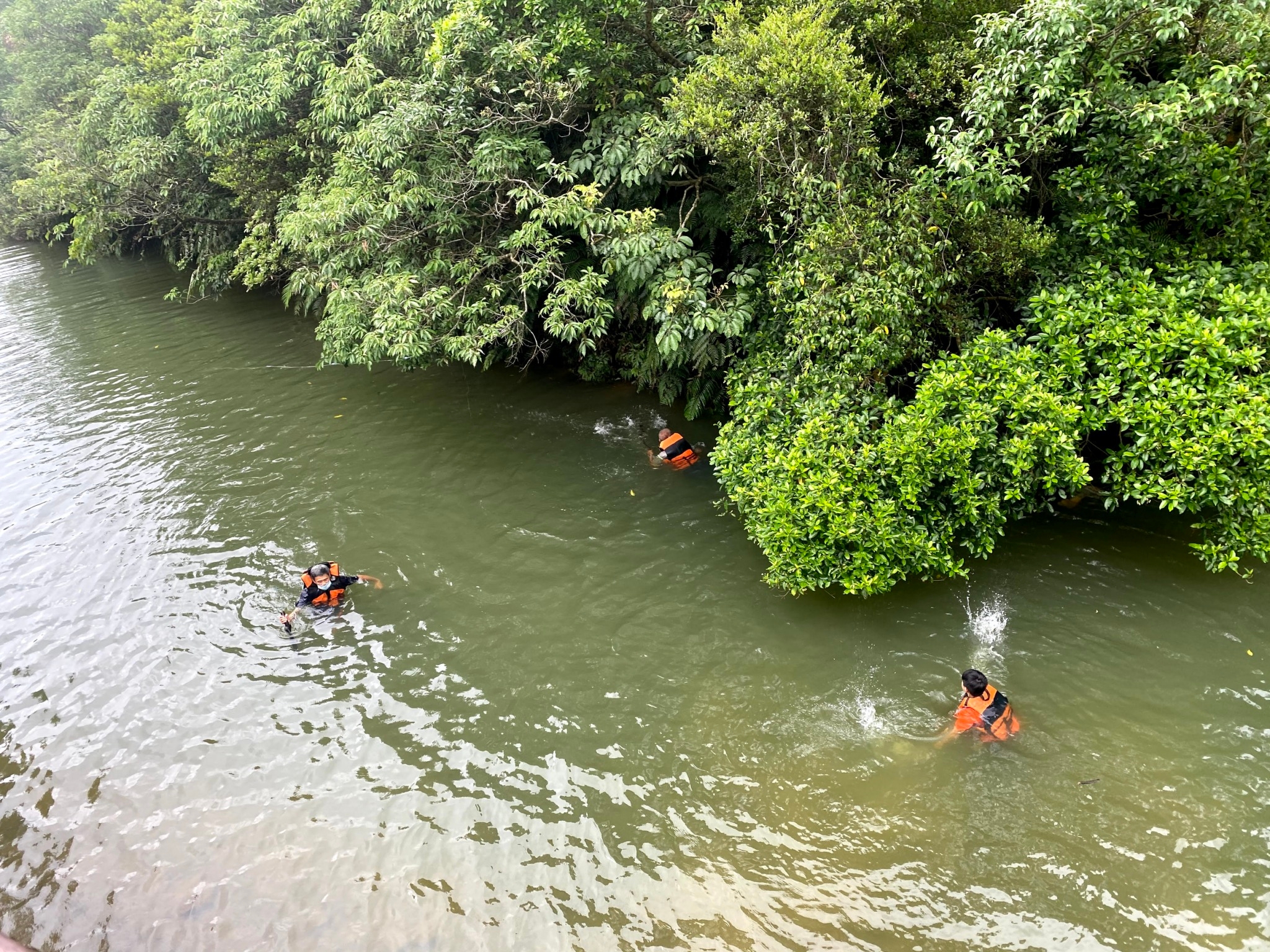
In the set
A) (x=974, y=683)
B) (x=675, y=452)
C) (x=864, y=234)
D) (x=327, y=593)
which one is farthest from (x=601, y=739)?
(x=864, y=234)

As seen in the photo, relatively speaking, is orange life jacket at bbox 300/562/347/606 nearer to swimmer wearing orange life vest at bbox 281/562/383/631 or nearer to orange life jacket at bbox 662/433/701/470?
swimmer wearing orange life vest at bbox 281/562/383/631

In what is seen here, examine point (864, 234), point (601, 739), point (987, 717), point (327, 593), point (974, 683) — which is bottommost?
point (601, 739)

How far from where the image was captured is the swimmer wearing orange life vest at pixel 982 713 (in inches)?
244

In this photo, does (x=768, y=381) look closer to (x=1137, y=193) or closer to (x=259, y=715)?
(x=1137, y=193)

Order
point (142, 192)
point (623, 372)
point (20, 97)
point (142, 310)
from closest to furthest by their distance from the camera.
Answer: point (623, 372), point (142, 192), point (142, 310), point (20, 97)

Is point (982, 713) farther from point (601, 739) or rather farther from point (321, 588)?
point (321, 588)

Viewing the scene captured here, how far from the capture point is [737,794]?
6191 mm

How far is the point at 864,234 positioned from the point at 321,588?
24.5 ft

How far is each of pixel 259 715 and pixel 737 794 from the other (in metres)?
5.10

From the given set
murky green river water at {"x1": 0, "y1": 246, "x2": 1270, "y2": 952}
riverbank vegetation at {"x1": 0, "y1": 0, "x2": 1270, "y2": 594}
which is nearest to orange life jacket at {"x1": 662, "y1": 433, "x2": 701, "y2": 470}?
murky green river water at {"x1": 0, "y1": 246, "x2": 1270, "y2": 952}

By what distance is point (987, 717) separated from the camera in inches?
244

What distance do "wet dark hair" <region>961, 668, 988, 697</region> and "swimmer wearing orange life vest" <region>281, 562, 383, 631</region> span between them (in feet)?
22.9

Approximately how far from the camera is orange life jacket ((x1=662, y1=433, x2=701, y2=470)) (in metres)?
10.6

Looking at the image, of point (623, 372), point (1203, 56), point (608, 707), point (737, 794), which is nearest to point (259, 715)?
point (608, 707)
